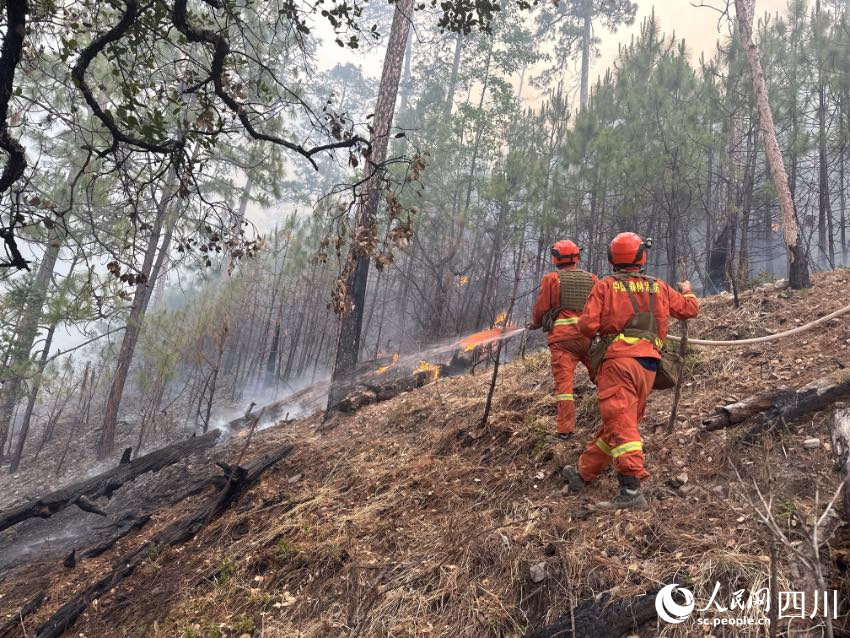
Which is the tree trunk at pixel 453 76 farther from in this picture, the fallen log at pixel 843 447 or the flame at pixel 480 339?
the fallen log at pixel 843 447

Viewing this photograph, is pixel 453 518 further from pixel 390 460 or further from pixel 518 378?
pixel 518 378

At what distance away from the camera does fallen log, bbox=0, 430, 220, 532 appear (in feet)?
19.2

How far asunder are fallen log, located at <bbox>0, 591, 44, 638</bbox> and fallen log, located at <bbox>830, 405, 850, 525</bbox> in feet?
19.8

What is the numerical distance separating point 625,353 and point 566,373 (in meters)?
1.15

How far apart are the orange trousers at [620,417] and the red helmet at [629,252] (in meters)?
0.77

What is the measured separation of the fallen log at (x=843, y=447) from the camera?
2303 mm

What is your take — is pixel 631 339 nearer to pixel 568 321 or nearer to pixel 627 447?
pixel 627 447

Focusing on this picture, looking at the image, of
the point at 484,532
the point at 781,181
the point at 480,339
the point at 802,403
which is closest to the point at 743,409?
the point at 802,403

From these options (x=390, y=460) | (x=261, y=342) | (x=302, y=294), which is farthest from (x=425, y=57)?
(x=390, y=460)

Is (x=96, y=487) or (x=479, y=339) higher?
(x=479, y=339)

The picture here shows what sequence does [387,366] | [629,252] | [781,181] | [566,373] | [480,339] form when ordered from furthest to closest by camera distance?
[387,366]
[480,339]
[781,181]
[566,373]
[629,252]

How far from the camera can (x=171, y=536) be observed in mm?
5090

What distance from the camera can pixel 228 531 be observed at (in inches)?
196

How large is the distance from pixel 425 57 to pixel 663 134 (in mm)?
17090
